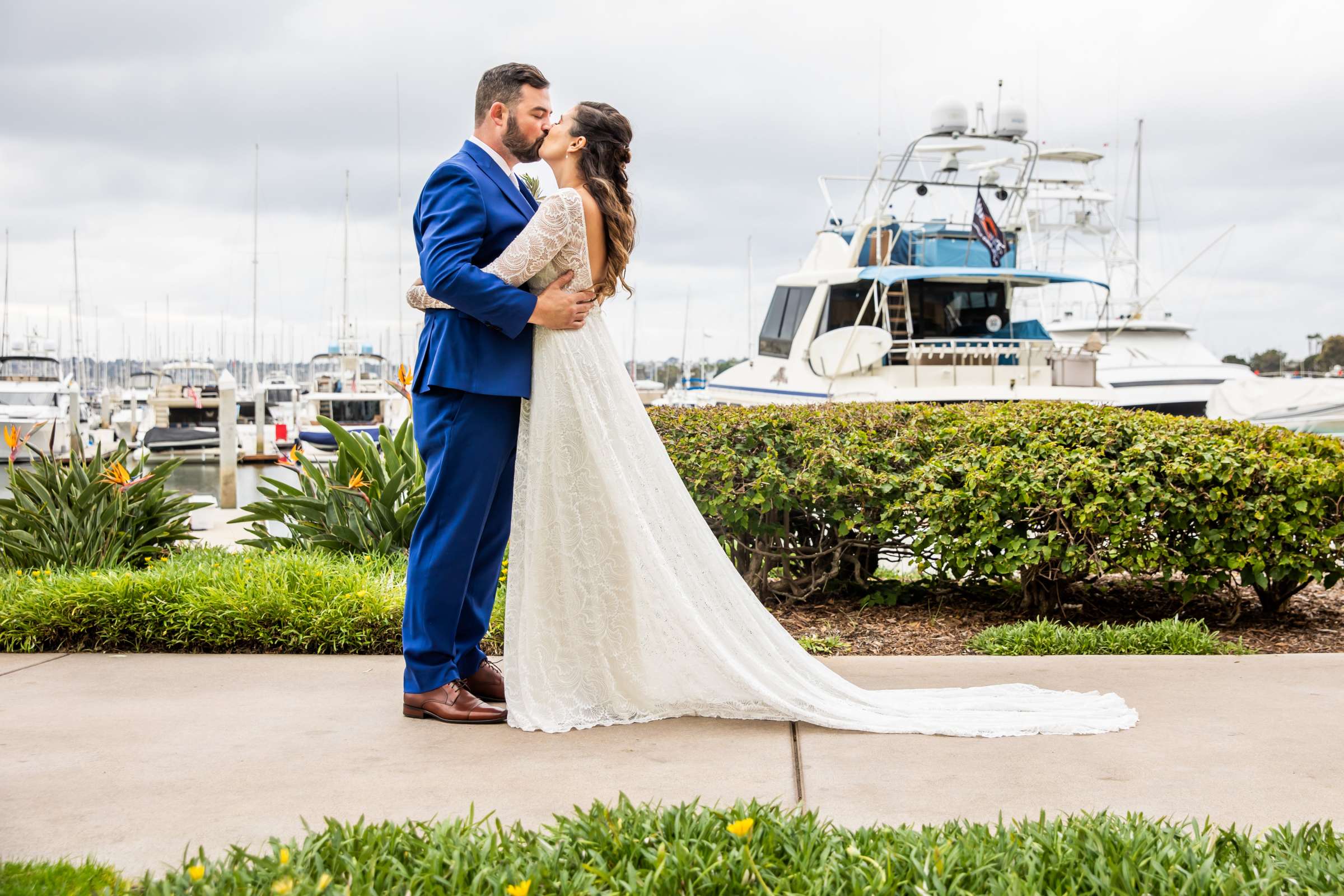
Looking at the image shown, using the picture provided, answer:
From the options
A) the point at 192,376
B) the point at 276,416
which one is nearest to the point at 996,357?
the point at 276,416

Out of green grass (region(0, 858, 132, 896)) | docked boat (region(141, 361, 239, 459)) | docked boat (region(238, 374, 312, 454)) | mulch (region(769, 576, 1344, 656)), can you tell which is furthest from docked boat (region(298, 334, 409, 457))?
green grass (region(0, 858, 132, 896))

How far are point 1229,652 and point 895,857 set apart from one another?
2971mm

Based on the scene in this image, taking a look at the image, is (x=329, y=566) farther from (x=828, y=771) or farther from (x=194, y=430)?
(x=194, y=430)

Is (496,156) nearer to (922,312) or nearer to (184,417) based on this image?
(922,312)

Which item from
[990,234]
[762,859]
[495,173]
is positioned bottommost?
[762,859]

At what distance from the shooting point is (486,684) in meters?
3.97

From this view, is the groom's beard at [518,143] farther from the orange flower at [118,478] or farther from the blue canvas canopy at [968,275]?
the blue canvas canopy at [968,275]

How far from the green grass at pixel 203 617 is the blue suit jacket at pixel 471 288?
4.77ft

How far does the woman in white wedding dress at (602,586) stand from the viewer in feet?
11.9

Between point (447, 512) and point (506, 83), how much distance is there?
148cm

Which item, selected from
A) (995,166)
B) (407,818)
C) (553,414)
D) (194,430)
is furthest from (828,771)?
(194,430)

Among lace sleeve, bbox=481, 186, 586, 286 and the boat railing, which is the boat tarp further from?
lace sleeve, bbox=481, 186, 586, 286

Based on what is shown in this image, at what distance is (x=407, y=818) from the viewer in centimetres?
266

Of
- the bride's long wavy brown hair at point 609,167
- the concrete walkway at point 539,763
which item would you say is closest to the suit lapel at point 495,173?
the bride's long wavy brown hair at point 609,167
